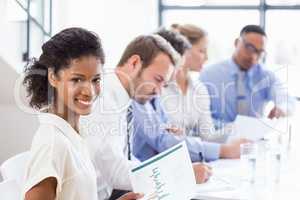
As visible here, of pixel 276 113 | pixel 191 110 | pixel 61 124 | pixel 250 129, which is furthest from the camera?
pixel 276 113

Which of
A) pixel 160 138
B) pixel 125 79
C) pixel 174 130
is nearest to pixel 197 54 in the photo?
pixel 174 130

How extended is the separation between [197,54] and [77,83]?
1762mm

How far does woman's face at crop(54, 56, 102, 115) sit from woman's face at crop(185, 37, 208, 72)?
1.63 m

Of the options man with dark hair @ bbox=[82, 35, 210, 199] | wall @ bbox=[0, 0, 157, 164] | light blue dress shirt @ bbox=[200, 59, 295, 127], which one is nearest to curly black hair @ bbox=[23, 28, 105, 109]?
man with dark hair @ bbox=[82, 35, 210, 199]

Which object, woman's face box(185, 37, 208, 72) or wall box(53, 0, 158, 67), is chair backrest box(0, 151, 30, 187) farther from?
wall box(53, 0, 158, 67)

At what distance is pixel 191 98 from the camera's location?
2.96 m

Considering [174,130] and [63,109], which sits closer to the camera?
[63,109]

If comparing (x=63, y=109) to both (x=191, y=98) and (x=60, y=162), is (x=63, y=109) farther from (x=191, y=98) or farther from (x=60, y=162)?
(x=191, y=98)

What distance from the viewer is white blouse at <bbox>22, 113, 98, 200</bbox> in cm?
130

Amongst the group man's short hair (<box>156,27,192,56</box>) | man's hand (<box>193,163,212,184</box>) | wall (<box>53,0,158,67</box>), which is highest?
wall (<box>53,0,158,67</box>)

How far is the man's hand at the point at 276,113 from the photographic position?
10.3ft

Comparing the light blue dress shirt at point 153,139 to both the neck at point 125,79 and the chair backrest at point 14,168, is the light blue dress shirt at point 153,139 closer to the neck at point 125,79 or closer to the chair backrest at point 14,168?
the neck at point 125,79

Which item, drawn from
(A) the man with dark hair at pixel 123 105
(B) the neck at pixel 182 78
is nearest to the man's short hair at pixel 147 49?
(A) the man with dark hair at pixel 123 105

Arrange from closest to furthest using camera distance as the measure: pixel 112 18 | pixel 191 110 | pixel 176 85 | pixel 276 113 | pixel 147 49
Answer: pixel 147 49 → pixel 176 85 → pixel 191 110 → pixel 276 113 → pixel 112 18
